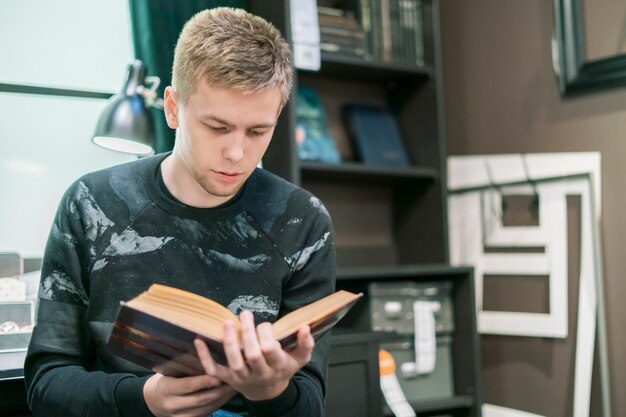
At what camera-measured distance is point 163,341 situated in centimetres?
86

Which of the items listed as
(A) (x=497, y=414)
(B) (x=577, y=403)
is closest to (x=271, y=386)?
(B) (x=577, y=403)

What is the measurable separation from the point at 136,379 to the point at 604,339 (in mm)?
1526

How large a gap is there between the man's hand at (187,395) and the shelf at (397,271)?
1.17 meters

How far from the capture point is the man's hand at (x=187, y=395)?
95cm

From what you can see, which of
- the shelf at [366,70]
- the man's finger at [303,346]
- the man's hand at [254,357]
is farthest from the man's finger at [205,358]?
the shelf at [366,70]

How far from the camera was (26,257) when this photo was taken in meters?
1.73

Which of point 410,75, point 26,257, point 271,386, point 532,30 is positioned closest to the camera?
point 271,386

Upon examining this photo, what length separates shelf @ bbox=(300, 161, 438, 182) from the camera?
7.45 feet

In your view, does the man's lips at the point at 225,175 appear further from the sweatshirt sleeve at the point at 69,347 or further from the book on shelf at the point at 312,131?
the book on shelf at the point at 312,131

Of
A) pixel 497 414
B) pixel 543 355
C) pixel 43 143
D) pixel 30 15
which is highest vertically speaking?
pixel 30 15

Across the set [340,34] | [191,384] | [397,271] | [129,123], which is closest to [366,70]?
[340,34]

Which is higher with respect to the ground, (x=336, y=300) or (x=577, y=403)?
(x=336, y=300)

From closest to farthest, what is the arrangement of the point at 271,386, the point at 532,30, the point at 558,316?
1. the point at 271,386
2. the point at 558,316
3. the point at 532,30

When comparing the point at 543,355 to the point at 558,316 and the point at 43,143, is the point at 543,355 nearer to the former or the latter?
the point at 558,316
